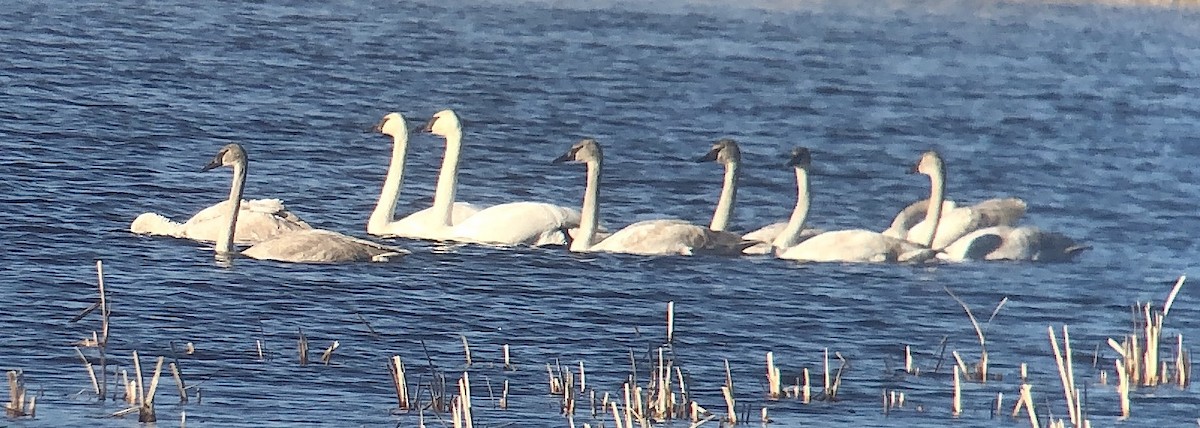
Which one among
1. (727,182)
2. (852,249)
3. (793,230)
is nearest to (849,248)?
(852,249)

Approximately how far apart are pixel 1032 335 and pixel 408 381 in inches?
173

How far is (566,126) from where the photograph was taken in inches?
1298

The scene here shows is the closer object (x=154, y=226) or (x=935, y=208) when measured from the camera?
(x=154, y=226)

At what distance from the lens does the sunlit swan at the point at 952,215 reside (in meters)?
20.9

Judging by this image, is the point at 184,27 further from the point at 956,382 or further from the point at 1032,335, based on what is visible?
the point at 956,382

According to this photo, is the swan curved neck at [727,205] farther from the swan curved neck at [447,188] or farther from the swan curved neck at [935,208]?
the swan curved neck at [447,188]

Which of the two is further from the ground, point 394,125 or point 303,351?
point 394,125

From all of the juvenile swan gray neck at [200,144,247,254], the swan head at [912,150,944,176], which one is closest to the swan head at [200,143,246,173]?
the juvenile swan gray neck at [200,144,247,254]

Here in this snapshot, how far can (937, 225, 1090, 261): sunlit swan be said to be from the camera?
794 inches

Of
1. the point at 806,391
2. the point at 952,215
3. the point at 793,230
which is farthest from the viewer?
the point at 952,215

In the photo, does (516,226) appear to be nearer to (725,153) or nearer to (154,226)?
(725,153)

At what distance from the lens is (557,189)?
2522 centimetres

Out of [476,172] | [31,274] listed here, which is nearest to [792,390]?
[31,274]

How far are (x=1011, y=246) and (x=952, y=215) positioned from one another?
1.64 metres
